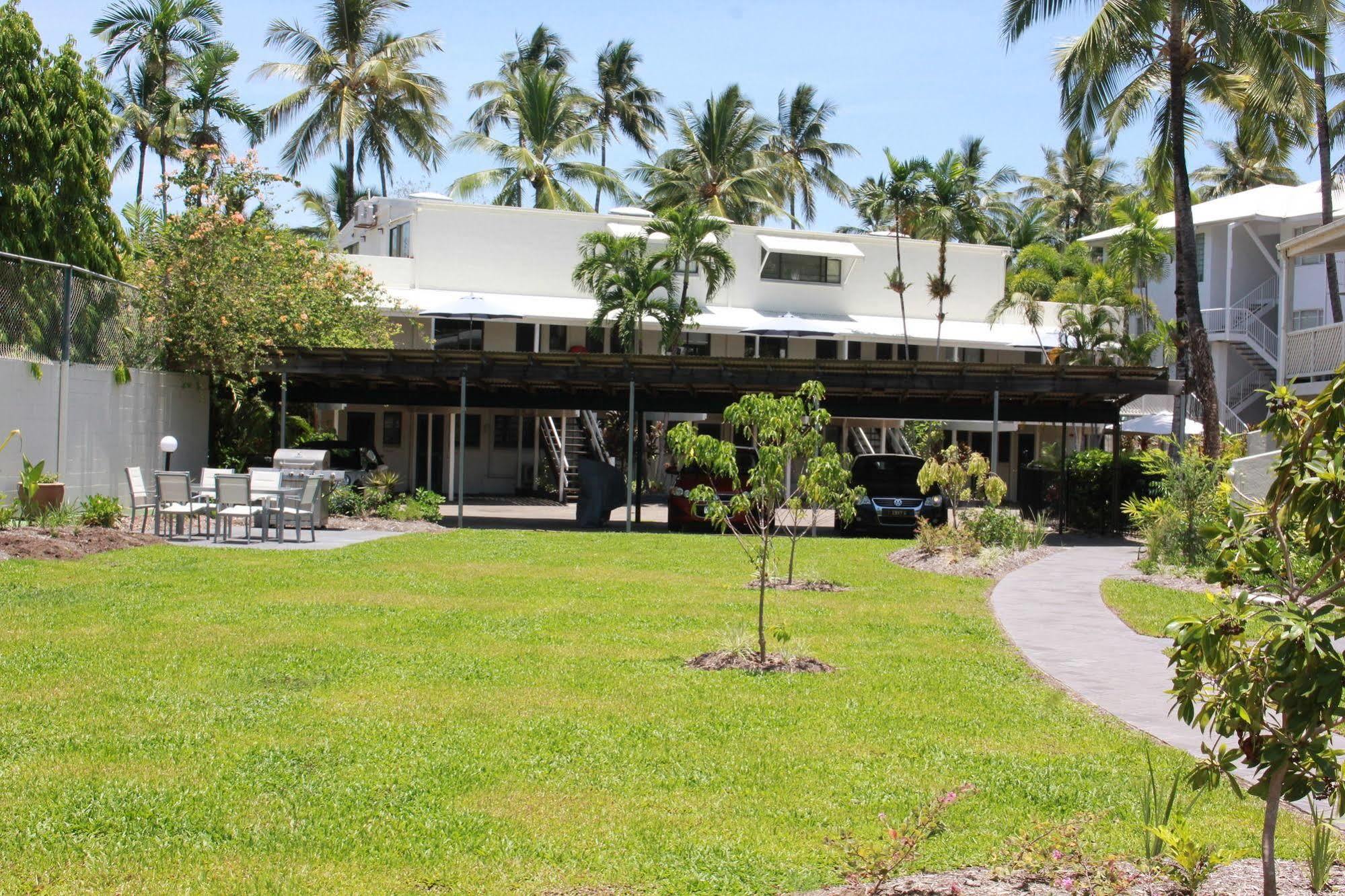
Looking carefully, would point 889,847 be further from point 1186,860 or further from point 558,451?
point 558,451

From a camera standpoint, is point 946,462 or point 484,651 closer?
point 484,651

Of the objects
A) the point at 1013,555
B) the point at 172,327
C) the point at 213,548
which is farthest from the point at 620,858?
the point at 172,327

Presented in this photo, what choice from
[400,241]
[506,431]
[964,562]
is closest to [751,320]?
[506,431]

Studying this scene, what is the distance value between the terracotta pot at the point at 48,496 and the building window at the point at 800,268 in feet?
81.1

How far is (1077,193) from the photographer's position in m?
59.8

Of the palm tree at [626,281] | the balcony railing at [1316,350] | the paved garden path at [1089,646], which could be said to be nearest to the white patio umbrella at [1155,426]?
the balcony railing at [1316,350]

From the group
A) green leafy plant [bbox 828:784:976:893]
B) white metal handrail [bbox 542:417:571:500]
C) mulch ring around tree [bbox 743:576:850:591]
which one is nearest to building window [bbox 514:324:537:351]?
white metal handrail [bbox 542:417:571:500]

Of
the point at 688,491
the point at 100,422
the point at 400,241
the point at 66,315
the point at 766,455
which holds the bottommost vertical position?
the point at 688,491

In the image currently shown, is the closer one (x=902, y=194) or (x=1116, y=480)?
(x=1116, y=480)

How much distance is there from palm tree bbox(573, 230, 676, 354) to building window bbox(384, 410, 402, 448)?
7.97 meters

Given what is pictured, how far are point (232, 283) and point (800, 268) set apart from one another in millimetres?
19733

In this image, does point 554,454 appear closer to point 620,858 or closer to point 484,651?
point 484,651

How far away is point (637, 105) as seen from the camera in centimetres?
5266

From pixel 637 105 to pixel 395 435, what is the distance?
20907 millimetres
